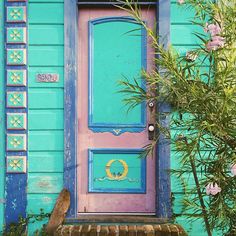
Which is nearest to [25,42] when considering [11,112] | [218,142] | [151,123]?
[11,112]

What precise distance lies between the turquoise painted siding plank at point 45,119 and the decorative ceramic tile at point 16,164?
0.32 metres

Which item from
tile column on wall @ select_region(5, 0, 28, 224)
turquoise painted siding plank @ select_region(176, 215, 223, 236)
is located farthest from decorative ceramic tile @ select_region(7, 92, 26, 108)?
turquoise painted siding plank @ select_region(176, 215, 223, 236)

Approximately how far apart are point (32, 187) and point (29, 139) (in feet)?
1.56

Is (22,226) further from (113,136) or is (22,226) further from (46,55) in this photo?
(46,55)

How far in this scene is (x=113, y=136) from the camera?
475 centimetres

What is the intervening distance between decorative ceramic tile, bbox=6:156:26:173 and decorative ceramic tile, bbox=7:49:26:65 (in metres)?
0.94

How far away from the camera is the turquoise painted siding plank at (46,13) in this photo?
4660 millimetres

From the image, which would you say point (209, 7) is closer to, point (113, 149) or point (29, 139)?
point (113, 149)

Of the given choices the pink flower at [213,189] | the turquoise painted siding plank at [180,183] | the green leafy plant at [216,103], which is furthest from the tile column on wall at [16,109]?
the pink flower at [213,189]

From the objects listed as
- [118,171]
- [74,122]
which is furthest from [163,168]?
[74,122]

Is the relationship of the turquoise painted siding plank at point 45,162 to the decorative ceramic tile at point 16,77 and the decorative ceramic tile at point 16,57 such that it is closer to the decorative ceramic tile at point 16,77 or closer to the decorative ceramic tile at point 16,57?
the decorative ceramic tile at point 16,77

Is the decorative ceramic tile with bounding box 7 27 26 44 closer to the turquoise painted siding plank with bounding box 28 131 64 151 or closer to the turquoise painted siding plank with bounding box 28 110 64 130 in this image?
the turquoise painted siding plank with bounding box 28 110 64 130

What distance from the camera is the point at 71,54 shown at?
4629mm

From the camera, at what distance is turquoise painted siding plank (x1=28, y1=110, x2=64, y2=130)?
15.2 ft
